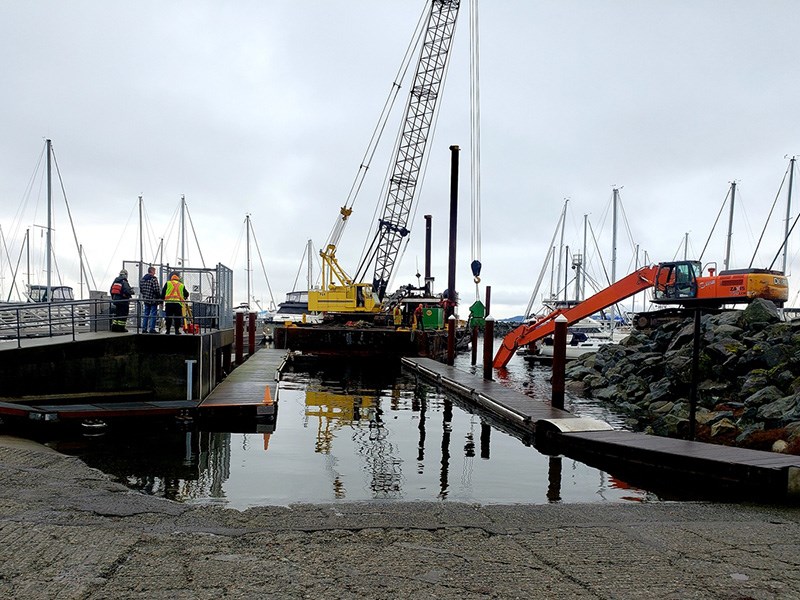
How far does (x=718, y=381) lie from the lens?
670 inches

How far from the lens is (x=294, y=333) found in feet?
113

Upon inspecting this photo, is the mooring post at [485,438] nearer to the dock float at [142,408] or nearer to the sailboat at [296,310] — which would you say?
the dock float at [142,408]

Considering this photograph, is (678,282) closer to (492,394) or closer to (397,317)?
(397,317)

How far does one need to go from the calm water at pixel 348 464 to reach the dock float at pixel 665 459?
1.28 feet

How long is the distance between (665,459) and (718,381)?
863 centimetres

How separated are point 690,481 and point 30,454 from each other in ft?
31.6

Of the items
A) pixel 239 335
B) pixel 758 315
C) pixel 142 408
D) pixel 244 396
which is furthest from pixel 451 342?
pixel 142 408

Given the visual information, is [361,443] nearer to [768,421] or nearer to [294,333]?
[768,421]

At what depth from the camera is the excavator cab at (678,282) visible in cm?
2883

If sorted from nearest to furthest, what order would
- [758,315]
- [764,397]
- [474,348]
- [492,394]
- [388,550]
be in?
[388,550] → [764,397] → [492,394] → [758,315] → [474,348]

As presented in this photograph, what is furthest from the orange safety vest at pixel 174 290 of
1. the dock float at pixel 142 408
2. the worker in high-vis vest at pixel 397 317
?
the worker in high-vis vest at pixel 397 317

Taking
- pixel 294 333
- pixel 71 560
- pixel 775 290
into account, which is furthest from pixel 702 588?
pixel 294 333

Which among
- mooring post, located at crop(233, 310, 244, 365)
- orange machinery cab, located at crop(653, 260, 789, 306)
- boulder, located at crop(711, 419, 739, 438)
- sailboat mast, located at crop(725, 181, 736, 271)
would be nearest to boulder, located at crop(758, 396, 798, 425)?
boulder, located at crop(711, 419, 739, 438)

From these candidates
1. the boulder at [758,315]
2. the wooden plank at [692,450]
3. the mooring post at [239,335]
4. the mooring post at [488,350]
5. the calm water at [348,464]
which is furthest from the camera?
the mooring post at [239,335]
